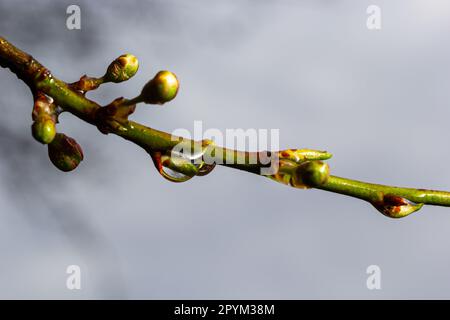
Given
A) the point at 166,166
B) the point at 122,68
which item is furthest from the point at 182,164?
the point at 122,68

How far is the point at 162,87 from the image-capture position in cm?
84

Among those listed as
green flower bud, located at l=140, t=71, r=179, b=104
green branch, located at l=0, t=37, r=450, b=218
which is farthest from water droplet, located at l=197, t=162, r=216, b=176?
green flower bud, located at l=140, t=71, r=179, b=104

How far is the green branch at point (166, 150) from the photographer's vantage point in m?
0.87

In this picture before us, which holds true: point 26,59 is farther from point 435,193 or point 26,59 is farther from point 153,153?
point 435,193

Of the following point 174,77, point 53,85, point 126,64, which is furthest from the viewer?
point 126,64

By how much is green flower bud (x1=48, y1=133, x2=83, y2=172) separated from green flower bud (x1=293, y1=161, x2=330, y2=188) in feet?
1.10

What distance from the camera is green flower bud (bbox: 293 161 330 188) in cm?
85

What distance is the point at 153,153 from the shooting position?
913 millimetres

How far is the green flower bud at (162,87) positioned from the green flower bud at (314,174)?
0.18m

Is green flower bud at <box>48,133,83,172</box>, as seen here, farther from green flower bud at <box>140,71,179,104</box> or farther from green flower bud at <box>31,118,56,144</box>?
green flower bud at <box>140,71,179,104</box>

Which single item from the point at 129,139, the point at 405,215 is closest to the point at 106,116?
the point at 129,139

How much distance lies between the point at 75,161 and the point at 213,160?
0.79ft

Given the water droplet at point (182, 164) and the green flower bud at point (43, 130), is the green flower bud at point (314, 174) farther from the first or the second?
the green flower bud at point (43, 130)

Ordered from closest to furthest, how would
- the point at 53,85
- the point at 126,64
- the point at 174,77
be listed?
the point at 174,77, the point at 53,85, the point at 126,64
